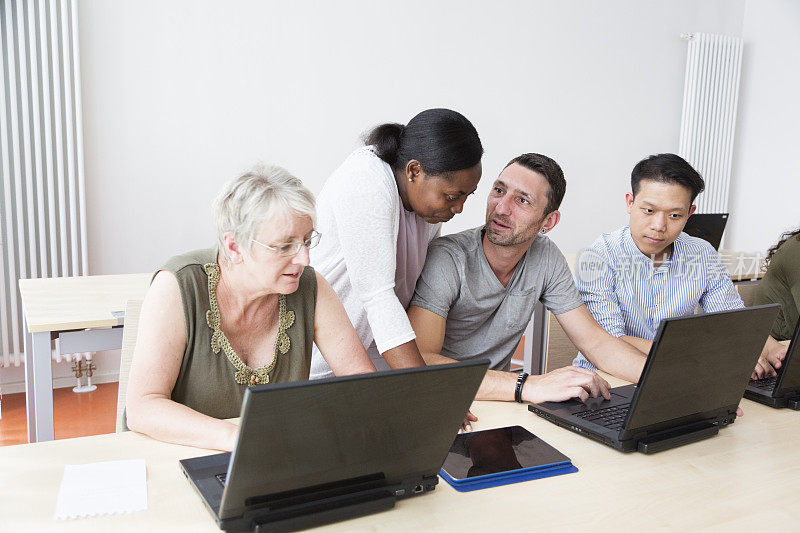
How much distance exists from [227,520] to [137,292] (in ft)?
6.28

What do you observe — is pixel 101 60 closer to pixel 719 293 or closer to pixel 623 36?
pixel 719 293

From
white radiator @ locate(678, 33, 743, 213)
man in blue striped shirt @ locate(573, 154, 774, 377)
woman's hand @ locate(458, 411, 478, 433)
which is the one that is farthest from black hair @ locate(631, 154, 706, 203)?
white radiator @ locate(678, 33, 743, 213)

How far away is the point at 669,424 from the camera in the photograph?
142 cm

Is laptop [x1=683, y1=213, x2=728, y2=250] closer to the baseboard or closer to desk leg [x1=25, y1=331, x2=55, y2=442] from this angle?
desk leg [x1=25, y1=331, x2=55, y2=442]

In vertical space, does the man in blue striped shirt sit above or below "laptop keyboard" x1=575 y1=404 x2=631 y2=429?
above

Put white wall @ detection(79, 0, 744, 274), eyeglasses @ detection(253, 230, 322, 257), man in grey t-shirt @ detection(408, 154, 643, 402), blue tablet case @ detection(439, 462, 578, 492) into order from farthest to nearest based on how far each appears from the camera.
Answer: white wall @ detection(79, 0, 744, 274)
man in grey t-shirt @ detection(408, 154, 643, 402)
eyeglasses @ detection(253, 230, 322, 257)
blue tablet case @ detection(439, 462, 578, 492)

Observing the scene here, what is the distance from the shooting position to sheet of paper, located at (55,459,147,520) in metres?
1.04

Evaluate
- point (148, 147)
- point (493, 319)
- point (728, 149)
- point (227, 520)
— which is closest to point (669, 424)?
point (493, 319)

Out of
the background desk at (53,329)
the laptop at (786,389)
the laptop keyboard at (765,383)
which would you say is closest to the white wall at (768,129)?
the laptop keyboard at (765,383)

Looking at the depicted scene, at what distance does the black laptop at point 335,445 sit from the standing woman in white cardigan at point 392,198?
55 cm

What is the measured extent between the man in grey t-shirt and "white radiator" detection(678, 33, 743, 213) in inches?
157

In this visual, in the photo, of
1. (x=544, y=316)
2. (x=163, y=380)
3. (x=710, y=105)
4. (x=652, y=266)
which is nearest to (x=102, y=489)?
(x=163, y=380)

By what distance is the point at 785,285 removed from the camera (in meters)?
2.68

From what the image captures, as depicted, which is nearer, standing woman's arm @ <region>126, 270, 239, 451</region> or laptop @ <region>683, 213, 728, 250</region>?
standing woman's arm @ <region>126, 270, 239, 451</region>
